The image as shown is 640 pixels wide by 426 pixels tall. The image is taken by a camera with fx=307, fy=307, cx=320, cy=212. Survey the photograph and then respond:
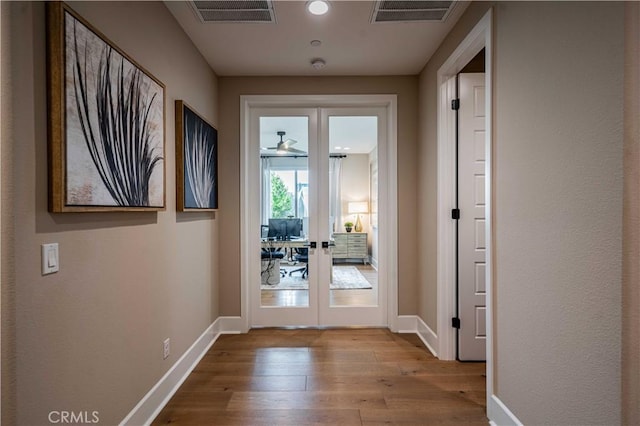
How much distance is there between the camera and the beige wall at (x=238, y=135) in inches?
125

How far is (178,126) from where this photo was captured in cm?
220

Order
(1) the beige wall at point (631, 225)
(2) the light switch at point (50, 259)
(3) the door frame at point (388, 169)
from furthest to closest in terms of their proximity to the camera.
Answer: (3) the door frame at point (388, 169) → (2) the light switch at point (50, 259) → (1) the beige wall at point (631, 225)

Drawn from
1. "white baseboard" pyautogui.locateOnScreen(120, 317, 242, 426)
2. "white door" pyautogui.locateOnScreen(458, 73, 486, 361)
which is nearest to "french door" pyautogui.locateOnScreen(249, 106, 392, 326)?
"white baseboard" pyautogui.locateOnScreen(120, 317, 242, 426)

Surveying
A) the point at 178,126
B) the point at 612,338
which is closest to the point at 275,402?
the point at 612,338

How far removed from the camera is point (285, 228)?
10.9 ft

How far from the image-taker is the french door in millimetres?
3291

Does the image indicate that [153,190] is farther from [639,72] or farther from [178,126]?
Answer: [639,72]

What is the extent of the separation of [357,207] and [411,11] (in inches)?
74.0

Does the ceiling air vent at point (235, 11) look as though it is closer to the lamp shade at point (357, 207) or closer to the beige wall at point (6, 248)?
the beige wall at point (6, 248)

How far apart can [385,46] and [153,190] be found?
215 cm

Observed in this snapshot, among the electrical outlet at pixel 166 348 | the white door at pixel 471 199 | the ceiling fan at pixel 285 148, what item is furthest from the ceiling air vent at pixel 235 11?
the electrical outlet at pixel 166 348

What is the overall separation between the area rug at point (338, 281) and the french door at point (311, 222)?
1 centimetres

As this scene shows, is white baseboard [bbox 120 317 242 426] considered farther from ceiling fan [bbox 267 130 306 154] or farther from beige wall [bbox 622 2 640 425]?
beige wall [bbox 622 2 640 425]

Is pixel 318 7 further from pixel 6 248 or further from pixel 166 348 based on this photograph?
pixel 166 348
